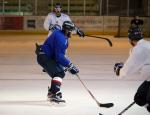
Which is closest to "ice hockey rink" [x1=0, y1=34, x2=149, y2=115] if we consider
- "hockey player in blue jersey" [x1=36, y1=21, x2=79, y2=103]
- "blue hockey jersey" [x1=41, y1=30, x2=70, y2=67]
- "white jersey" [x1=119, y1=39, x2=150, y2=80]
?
"hockey player in blue jersey" [x1=36, y1=21, x2=79, y2=103]

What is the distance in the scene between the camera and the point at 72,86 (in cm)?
811

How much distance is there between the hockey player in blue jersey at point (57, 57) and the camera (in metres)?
6.45

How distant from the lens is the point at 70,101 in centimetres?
694

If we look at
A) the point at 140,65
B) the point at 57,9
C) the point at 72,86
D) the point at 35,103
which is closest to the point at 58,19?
the point at 57,9

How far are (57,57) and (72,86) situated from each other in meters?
1.72

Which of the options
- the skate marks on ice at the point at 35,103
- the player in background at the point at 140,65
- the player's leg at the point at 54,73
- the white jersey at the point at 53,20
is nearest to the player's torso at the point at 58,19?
the white jersey at the point at 53,20

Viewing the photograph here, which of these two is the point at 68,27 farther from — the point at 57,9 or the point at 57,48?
the point at 57,9

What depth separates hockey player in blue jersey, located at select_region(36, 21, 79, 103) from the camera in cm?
645

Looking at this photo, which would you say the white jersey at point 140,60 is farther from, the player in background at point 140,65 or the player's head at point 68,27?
the player's head at point 68,27

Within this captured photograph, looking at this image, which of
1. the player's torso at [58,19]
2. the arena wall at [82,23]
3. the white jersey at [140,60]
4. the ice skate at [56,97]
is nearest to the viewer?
the white jersey at [140,60]

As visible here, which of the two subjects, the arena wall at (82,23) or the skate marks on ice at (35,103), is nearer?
the skate marks on ice at (35,103)

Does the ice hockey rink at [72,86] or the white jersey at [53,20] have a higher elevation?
the white jersey at [53,20]

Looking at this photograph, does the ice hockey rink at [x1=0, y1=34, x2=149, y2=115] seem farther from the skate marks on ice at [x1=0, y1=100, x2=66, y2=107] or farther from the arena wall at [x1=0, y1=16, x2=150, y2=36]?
the arena wall at [x1=0, y1=16, x2=150, y2=36]

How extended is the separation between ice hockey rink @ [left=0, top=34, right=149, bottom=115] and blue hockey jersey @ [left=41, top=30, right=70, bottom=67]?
0.57 metres
